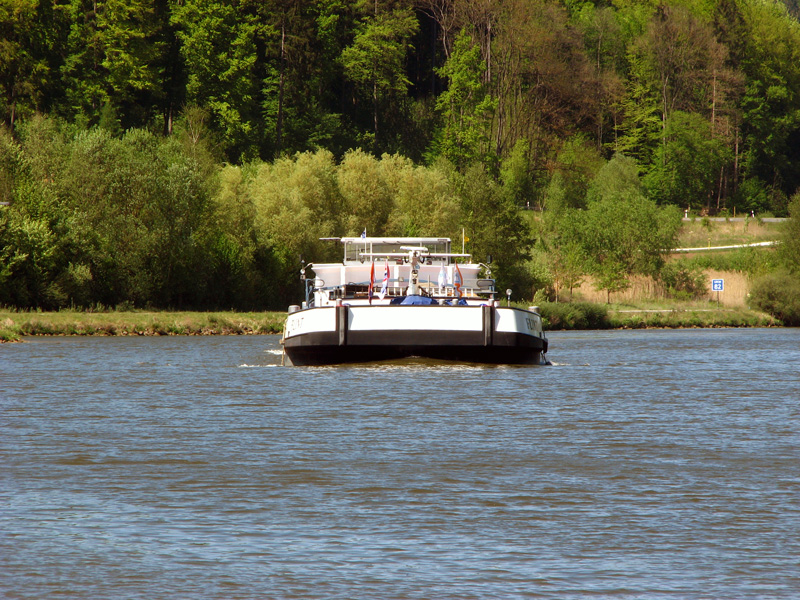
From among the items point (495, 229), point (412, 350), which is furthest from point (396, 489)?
point (495, 229)

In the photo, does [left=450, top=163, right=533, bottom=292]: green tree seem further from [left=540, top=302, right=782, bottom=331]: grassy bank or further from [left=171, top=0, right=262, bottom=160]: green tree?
[left=171, top=0, right=262, bottom=160]: green tree

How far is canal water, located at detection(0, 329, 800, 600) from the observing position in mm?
10852

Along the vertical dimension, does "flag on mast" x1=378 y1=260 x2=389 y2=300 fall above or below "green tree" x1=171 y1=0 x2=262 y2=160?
below

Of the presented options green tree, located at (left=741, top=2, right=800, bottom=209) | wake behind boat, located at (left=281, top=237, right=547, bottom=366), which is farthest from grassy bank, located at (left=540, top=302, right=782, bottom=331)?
green tree, located at (left=741, top=2, right=800, bottom=209)

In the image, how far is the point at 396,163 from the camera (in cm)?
8762

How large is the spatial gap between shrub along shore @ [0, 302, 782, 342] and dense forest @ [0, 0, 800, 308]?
16.4 ft

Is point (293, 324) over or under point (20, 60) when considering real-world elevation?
under

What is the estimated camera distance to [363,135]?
366ft

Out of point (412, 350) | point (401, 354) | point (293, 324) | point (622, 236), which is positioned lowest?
point (401, 354)

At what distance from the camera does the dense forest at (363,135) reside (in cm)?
6494

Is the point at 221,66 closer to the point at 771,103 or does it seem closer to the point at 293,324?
the point at 771,103

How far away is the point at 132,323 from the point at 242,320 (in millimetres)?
6146

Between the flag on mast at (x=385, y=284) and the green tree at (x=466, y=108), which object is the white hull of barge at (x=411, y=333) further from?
the green tree at (x=466, y=108)

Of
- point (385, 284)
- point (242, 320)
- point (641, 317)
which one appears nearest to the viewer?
point (385, 284)
